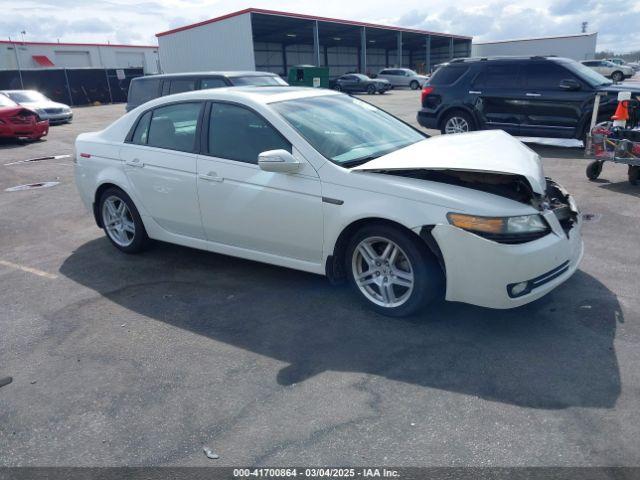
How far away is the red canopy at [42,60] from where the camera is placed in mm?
43806

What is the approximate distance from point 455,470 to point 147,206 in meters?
3.77

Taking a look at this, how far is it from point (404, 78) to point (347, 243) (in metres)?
40.2

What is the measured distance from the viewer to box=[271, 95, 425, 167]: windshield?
4195mm

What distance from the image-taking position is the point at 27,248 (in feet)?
20.1

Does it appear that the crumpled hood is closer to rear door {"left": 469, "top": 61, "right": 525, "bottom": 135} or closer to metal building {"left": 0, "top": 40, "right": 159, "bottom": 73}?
rear door {"left": 469, "top": 61, "right": 525, "bottom": 135}

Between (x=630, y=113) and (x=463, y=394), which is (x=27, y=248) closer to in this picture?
(x=463, y=394)

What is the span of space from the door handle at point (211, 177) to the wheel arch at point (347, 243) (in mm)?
1196

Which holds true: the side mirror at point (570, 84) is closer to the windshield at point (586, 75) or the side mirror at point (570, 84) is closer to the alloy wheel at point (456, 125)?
the windshield at point (586, 75)

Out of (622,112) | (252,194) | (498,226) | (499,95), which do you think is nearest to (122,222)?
(252,194)

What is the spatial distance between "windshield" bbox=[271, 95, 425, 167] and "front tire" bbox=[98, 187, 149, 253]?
1978 mm

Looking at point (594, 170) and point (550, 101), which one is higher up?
point (550, 101)

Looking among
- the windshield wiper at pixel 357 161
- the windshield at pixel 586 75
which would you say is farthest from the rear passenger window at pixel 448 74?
the windshield wiper at pixel 357 161

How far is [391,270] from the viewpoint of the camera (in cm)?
389

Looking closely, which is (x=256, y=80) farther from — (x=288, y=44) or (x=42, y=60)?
(x=288, y=44)
